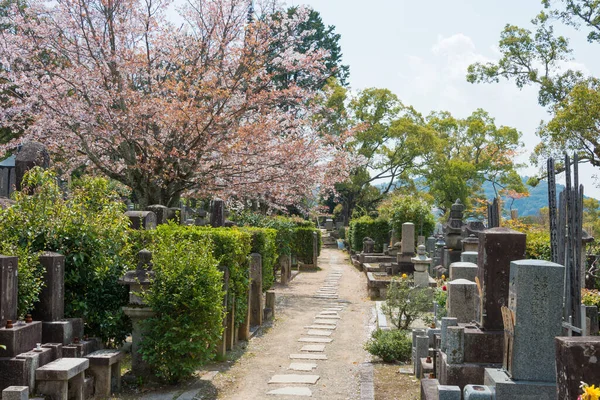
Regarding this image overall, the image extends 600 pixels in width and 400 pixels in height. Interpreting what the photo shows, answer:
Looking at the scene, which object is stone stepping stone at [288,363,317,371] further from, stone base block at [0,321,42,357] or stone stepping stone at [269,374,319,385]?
stone base block at [0,321,42,357]

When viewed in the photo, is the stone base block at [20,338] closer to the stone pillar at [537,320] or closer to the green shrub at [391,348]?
the stone pillar at [537,320]

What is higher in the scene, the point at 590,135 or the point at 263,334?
the point at 590,135

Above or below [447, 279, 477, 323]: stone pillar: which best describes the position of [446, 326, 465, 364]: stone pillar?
below

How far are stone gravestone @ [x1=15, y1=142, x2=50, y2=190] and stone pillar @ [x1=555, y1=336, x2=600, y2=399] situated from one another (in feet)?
37.7

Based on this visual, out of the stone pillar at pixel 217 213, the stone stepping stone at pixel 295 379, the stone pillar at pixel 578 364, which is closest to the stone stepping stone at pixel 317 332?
the stone stepping stone at pixel 295 379

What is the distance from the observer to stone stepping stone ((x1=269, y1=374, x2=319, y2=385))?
376 inches

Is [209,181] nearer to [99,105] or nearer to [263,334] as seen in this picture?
[99,105]

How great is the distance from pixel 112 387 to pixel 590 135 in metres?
18.4

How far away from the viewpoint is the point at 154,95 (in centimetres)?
1752

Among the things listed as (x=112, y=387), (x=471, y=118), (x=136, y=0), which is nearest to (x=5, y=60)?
(x=136, y=0)

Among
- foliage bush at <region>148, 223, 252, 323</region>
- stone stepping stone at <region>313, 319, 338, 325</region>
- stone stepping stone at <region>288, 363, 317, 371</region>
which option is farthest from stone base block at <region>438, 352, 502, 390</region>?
stone stepping stone at <region>313, 319, 338, 325</region>

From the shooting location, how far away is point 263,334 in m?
13.4

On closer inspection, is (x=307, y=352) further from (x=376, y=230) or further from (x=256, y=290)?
(x=376, y=230)

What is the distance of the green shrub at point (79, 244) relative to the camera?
849cm
